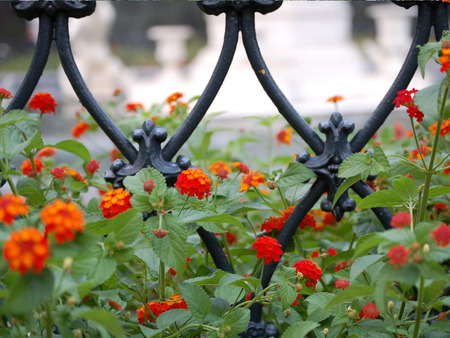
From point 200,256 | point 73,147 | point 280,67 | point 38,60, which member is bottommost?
point 280,67

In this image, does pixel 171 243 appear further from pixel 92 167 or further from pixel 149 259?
pixel 92 167

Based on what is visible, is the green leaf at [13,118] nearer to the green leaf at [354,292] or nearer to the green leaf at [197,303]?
the green leaf at [197,303]

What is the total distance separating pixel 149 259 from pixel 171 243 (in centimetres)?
13

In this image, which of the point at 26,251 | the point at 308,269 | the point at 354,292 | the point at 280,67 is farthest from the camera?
the point at 280,67

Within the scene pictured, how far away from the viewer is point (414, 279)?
605 millimetres

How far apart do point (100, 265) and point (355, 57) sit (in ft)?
34.2

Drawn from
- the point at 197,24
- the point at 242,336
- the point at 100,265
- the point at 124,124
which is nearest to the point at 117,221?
the point at 100,265

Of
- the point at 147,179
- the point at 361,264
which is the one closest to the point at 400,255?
the point at 361,264

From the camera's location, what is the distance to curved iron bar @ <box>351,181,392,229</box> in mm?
918

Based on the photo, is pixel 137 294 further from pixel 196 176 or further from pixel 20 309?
pixel 20 309

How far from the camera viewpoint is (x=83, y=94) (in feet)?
3.02

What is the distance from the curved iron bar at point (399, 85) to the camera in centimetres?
92

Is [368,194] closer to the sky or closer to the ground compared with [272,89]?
closer to the ground

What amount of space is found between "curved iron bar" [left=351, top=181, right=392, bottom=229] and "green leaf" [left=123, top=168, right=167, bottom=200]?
0.99ft
